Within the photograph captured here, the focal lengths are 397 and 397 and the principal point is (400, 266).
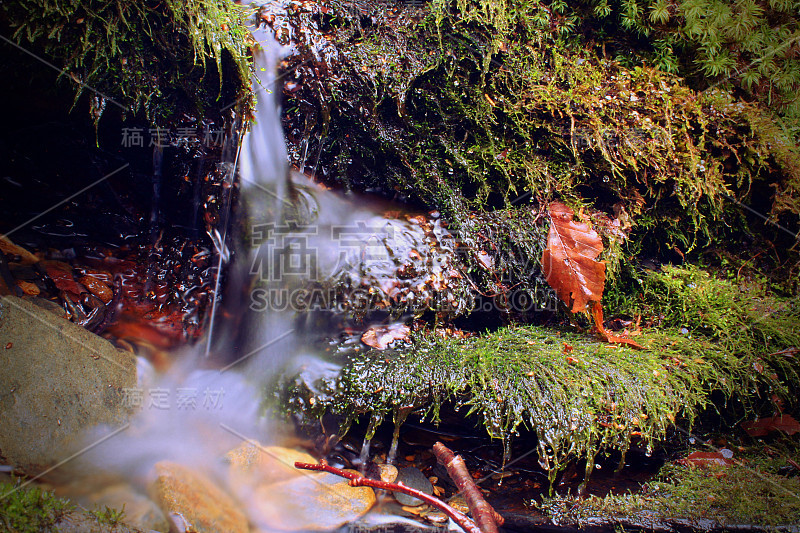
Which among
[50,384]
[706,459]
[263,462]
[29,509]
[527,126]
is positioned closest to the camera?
[29,509]

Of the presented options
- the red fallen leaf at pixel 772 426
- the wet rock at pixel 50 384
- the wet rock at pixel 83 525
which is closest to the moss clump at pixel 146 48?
the wet rock at pixel 50 384

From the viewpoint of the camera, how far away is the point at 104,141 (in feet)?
9.80

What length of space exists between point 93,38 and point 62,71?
0.27m

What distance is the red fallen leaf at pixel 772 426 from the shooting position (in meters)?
2.65

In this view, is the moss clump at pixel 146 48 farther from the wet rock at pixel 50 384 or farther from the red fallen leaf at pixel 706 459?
the red fallen leaf at pixel 706 459

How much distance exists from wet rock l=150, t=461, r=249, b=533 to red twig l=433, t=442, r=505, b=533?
108 centimetres

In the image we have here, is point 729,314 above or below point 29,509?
above

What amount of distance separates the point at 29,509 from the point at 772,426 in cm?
406

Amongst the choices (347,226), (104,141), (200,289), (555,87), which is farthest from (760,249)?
(104,141)

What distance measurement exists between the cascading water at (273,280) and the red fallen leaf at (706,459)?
1.96 m

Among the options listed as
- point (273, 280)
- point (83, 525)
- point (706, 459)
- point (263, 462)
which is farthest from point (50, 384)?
point (706, 459)

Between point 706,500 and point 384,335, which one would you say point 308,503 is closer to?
point 384,335

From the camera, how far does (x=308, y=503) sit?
2160 mm

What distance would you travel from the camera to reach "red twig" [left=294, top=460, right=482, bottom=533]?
1.86m
